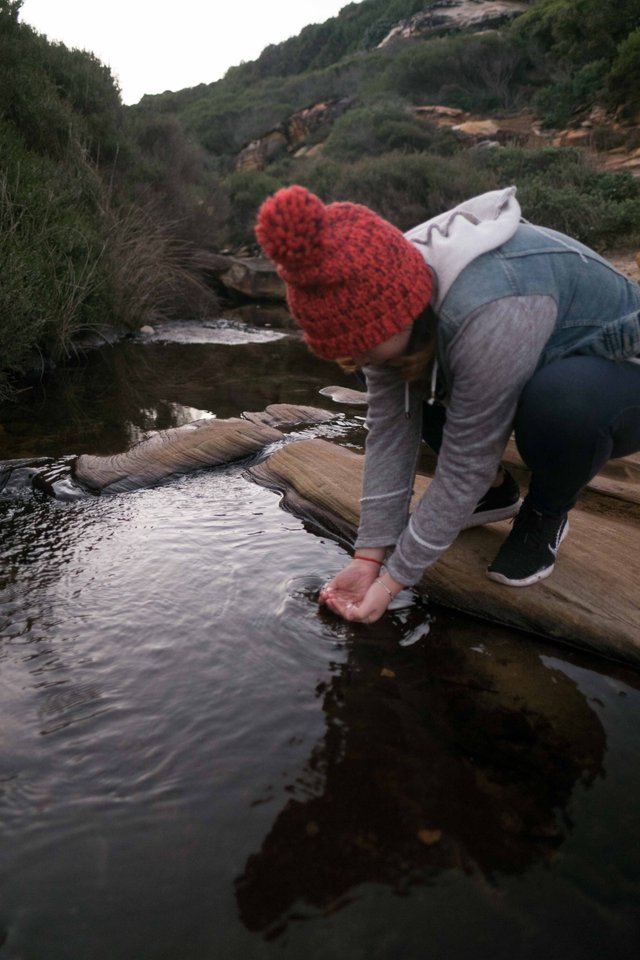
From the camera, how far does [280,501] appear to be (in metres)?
2.96

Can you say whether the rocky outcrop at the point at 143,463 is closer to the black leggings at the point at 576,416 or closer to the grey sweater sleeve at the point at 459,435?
the grey sweater sleeve at the point at 459,435

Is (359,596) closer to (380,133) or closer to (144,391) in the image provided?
(144,391)

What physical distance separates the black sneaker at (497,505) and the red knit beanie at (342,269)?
0.95 metres

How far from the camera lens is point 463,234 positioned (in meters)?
1.52

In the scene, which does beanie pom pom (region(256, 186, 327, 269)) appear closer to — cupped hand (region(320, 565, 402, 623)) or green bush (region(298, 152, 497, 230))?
cupped hand (region(320, 565, 402, 623))

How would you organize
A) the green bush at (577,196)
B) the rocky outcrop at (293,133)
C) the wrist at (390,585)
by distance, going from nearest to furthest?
the wrist at (390,585) < the green bush at (577,196) < the rocky outcrop at (293,133)

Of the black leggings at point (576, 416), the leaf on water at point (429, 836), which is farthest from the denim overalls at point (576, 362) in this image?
the leaf on water at point (429, 836)

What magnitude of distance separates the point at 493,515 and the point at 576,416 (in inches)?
26.2

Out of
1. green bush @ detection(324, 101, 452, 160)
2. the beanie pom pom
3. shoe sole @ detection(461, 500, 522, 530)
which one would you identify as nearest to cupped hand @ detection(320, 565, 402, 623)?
shoe sole @ detection(461, 500, 522, 530)

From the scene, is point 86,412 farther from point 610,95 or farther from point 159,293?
point 610,95

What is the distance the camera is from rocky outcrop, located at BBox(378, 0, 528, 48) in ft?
76.5

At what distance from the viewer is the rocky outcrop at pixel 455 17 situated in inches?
918

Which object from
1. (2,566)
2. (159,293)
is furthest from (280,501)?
(159,293)

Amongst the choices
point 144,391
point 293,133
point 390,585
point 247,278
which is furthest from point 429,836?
point 293,133
